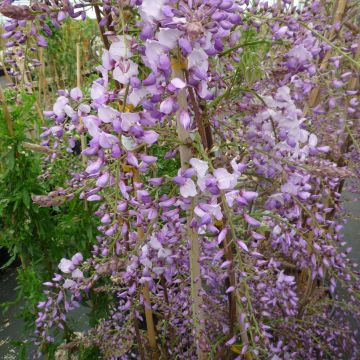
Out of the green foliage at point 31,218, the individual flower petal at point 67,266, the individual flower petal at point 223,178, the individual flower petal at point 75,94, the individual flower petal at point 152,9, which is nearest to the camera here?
the individual flower petal at point 152,9

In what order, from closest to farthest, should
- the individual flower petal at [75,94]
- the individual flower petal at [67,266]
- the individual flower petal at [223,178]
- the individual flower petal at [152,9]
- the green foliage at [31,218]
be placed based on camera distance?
the individual flower petal at [152,9]
the individual flower petal at [223,178]
the individual flower petal at [75,94]
the individual flower petal at [67,266]
the green foliage at [31,218]

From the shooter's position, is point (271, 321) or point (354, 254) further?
point (354, 254)

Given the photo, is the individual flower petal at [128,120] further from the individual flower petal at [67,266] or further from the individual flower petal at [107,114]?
the individual flower petal at [67,266]

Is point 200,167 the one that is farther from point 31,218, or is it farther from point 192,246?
point 31,218

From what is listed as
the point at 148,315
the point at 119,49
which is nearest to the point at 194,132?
the point at 119,49

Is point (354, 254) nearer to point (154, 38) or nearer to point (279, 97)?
point (279, 97)

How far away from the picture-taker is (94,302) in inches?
63.6

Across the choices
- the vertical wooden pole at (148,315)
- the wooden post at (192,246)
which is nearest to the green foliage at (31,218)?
the vertical wooden pole at (148,315)

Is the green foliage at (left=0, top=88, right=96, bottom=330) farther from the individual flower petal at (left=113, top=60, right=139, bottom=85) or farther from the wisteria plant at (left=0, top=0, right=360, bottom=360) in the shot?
the individual flower petal at (left=113, top=60, right=139, bottom=85)

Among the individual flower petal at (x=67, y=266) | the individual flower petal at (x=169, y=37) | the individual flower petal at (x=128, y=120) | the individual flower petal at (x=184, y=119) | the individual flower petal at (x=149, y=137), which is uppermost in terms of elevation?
the individual flower petal at (x=169, y=37)

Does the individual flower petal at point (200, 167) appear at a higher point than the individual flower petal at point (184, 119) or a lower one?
lower

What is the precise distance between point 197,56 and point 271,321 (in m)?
1.05

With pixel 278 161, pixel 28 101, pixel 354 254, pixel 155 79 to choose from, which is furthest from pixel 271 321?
pixel 354 254

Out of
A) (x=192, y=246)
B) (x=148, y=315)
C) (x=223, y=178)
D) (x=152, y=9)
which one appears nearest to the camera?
(x=152, y=9)
